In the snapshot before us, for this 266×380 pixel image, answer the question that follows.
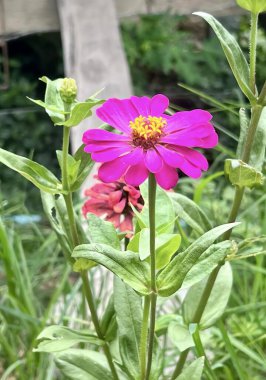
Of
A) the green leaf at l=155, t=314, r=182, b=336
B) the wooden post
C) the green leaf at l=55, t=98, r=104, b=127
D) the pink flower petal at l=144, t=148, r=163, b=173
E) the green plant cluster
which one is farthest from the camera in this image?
the green plant cluster

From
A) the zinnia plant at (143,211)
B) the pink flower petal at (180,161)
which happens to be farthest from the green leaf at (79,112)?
the pink flower petal at (180,161)

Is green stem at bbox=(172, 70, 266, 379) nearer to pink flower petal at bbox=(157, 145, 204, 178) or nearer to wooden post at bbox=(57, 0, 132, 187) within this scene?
pink flower petal at bbox=(157, 145, 204, 178)

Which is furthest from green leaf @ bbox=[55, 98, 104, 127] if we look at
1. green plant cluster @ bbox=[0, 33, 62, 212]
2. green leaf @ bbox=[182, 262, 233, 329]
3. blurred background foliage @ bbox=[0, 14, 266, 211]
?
green plant cluster @ bbox=[0, 33, 62, 212]

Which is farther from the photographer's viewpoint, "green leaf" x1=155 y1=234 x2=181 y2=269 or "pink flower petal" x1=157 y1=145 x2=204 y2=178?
"green leaf" x1=155 y1=234 x2=181 y2=269

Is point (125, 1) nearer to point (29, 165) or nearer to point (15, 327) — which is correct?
point (15, 327)

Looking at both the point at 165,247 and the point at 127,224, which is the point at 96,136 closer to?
the point at 165,247

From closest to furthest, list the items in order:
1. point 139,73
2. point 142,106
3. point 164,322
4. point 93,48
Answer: point 142,106 < point 164,322 < point 93,48 < point 139,73

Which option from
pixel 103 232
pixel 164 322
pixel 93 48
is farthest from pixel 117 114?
pixel 93 48
